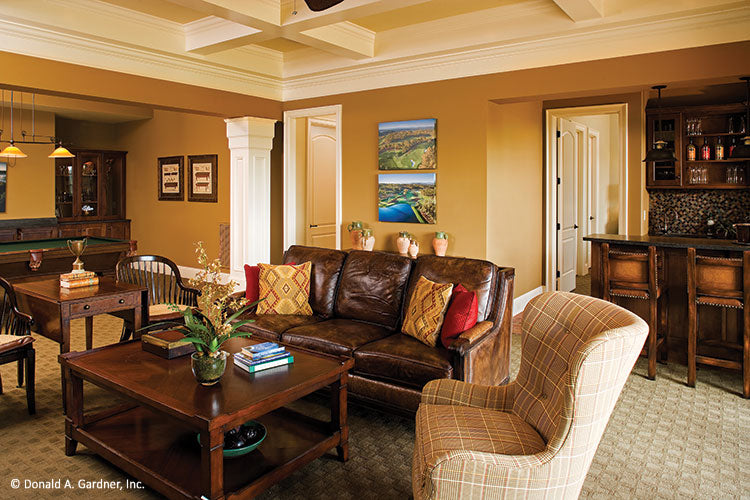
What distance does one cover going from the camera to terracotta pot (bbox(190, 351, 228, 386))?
8.17 ft

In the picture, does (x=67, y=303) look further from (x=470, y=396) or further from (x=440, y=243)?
(x=440, y=243)

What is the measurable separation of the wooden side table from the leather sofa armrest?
237cm

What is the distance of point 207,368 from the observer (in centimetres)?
249

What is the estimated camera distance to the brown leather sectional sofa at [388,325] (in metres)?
3.20

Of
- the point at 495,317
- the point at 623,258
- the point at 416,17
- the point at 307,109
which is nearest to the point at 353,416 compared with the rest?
the point at 495,317

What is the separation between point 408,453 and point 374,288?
1.37 metres

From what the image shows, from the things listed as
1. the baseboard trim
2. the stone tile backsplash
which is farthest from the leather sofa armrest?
the stone tile backsplash

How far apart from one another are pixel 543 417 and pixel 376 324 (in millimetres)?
1962

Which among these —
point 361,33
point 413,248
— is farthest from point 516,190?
point 361,33

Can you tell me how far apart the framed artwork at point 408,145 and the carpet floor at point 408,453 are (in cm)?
294

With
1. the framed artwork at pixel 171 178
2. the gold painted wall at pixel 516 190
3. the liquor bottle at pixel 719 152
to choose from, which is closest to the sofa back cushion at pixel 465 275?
the gold painted wall at pixel 516 190

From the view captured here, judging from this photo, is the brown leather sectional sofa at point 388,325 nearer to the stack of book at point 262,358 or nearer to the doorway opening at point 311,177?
the stack of book at point 262,358

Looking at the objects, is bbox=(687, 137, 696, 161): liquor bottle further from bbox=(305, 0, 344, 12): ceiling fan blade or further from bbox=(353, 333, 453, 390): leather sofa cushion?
bbox=(305, 0, 344, 12): ceiling fan blade

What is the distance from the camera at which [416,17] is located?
521 cm
